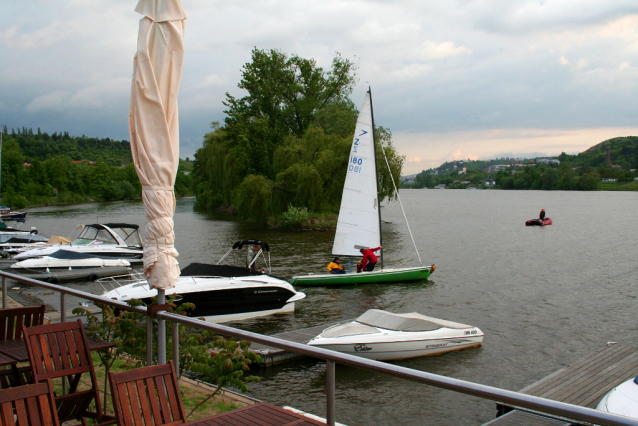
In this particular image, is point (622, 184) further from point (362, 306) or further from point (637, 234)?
point (362, 306)

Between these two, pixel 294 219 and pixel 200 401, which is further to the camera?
pixel 294 219

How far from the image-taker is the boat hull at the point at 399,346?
12539 mm

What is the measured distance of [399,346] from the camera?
515 inches

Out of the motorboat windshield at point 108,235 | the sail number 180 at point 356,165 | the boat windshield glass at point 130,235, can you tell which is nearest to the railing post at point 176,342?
the sail number 180 at point 356,165

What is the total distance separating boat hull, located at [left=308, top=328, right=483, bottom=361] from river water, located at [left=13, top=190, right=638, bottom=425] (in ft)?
0.77

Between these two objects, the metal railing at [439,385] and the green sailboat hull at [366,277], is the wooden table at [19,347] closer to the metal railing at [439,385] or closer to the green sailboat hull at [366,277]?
the metal railing at [439,385]

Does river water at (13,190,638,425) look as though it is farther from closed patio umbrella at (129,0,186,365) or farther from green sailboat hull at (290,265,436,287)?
closed patio umbrella at (129,0,186,365)

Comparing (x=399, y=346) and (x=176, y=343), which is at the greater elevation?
(x=176, y=343)

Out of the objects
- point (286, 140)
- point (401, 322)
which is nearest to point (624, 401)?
point (401, 322)

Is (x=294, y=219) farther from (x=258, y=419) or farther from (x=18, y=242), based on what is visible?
(x=258, y=419)

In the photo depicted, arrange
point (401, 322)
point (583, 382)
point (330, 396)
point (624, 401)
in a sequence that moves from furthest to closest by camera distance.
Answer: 1. point (401, 322)
2. point (583, 382)
3. point (624, 401)
4. point (330, 396)

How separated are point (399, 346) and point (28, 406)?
11.3 metres

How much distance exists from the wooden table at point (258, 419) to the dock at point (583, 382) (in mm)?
6161

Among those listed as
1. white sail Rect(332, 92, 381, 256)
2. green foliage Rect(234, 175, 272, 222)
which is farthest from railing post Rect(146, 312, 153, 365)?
green foliage Rect(234, 175, 272, 222)
